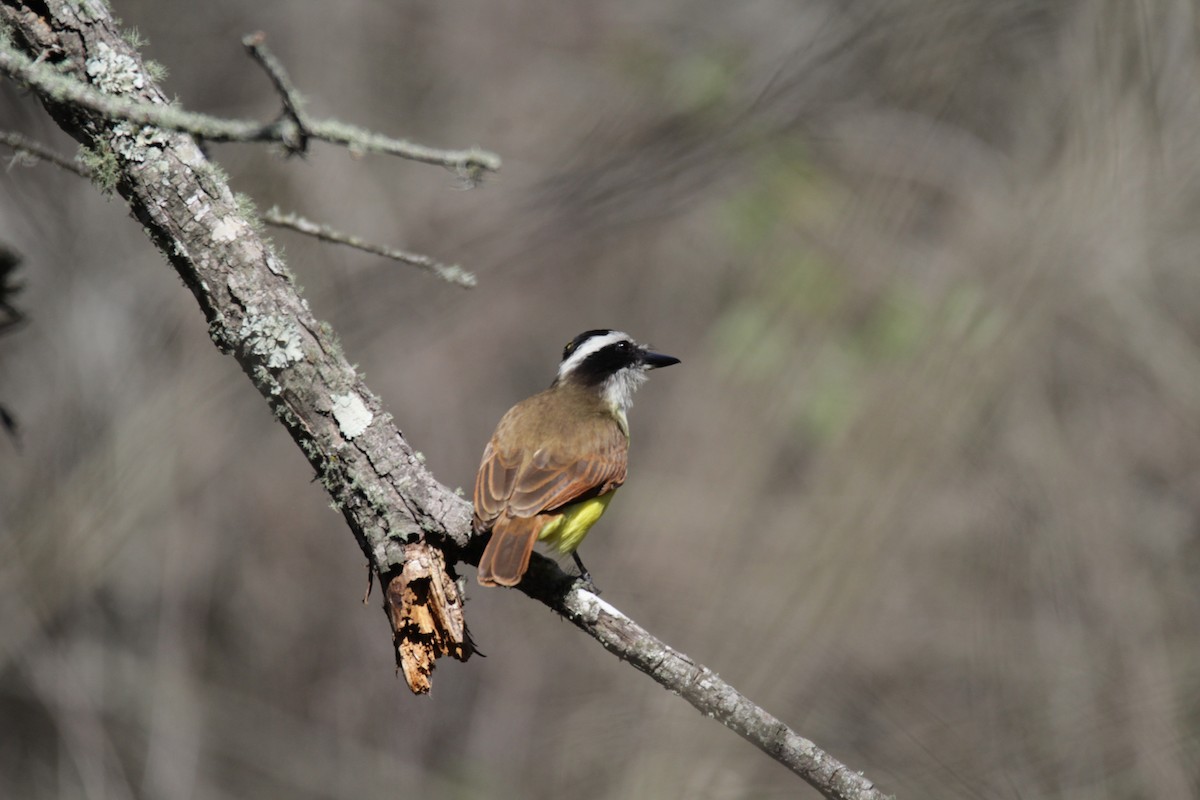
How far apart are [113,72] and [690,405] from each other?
7160 mm

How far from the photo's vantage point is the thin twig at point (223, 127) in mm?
1743

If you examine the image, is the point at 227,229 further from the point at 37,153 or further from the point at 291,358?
the point at 37,153

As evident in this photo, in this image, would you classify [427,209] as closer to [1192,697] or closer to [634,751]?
[634,751]

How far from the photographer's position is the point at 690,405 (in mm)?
9453

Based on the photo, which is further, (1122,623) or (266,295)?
(1122,623)

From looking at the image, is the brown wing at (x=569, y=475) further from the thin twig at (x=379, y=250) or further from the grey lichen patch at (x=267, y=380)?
the grey lichen patch at (x=267, y=380)

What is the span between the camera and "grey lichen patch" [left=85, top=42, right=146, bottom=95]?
103 inches

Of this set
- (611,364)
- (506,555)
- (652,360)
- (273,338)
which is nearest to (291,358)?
(273,338)

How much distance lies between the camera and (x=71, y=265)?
8633mm

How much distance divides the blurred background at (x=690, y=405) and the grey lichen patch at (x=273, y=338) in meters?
3.26

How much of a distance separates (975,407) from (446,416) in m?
4.93

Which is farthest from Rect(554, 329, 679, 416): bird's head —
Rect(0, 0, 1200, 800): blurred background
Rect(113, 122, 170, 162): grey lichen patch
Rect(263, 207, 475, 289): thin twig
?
Rect(113, 122, 170, 162): grey lichen patch

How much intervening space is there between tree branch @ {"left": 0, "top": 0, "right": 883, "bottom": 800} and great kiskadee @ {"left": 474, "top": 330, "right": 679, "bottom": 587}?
1.23ft

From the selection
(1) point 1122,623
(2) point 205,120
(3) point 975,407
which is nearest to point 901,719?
(1) point 1122,623
